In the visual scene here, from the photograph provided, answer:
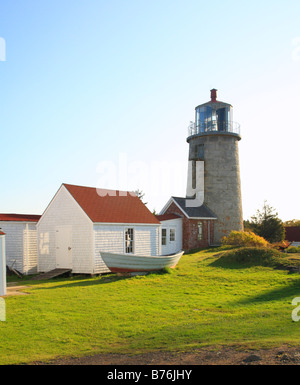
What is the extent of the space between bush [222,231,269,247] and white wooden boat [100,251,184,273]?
40.7 feet

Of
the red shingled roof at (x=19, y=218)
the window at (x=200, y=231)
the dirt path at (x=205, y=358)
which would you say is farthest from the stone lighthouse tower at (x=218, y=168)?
the dirt path at (x=205, y=358)

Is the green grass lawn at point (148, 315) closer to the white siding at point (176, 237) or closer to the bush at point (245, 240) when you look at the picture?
the bush at point (245, 240)

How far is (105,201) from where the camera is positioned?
22.9 m

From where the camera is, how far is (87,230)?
2003 cm

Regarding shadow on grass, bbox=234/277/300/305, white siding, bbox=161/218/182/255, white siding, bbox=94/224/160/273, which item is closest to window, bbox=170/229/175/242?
white siding, bbox=161/218/182/255

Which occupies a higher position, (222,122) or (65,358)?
(222,122)

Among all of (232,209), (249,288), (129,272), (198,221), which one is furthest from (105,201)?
(232,209)

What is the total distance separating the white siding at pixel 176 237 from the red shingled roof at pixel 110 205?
23.3 ft

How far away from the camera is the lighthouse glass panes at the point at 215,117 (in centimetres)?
3706

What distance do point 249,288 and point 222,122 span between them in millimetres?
24787

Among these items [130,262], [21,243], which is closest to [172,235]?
[21,243]

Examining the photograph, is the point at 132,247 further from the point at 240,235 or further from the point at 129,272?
the point at 240,235

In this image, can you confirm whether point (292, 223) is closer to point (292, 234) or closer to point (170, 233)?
point (292, 234)

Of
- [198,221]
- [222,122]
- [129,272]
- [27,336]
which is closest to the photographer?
[27,336]
